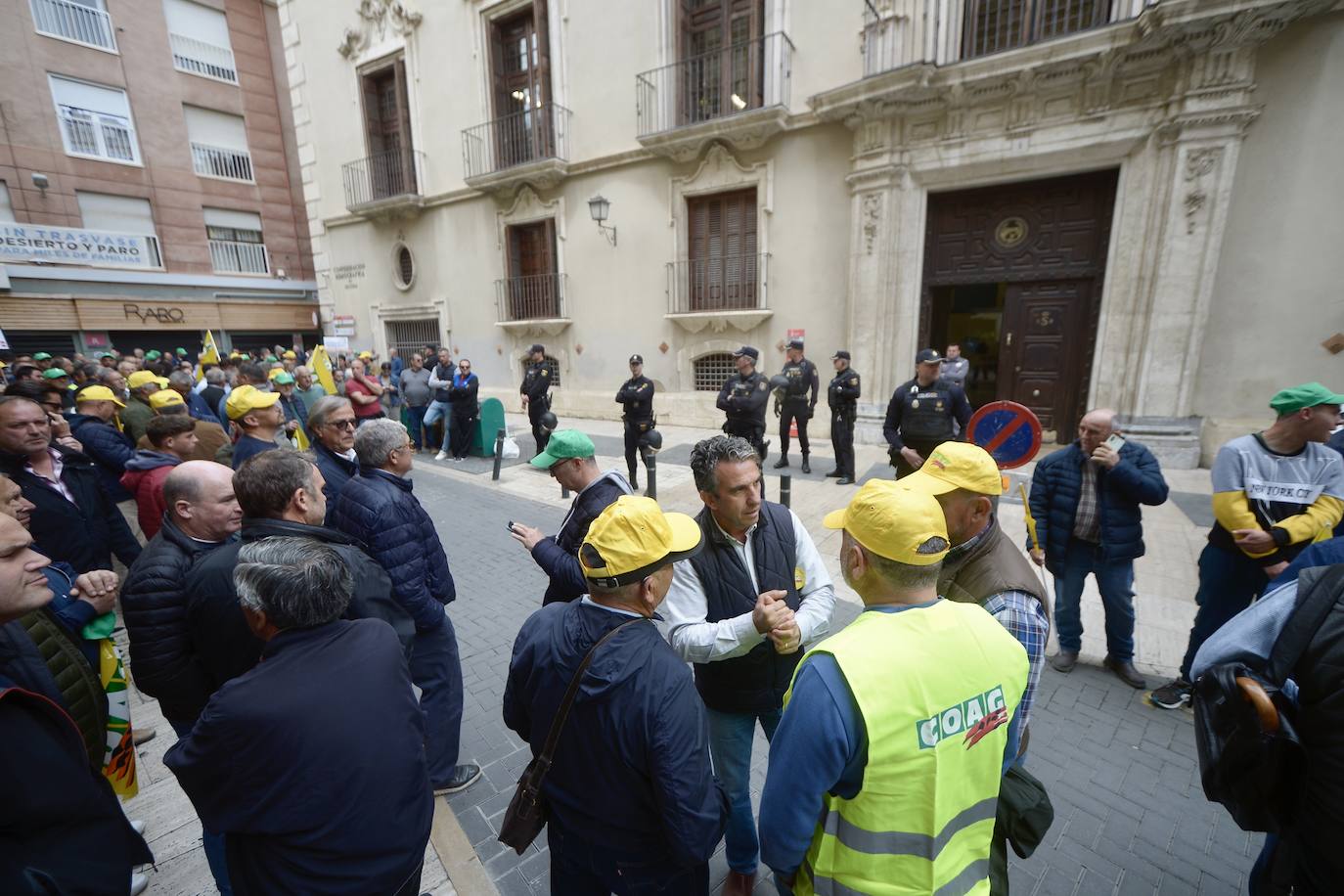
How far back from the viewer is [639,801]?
5.03 ft

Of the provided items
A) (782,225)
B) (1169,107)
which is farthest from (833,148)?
(1169,107)

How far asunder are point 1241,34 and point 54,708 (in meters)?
11.6

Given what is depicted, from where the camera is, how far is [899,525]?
134 cm

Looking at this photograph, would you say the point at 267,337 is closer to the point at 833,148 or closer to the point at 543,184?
the point at 543,184

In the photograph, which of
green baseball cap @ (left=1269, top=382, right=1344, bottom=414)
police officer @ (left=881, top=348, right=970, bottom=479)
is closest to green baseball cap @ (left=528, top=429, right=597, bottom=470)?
green baseball cap @ (left=1269, top=382, right=1344, bottom=414)

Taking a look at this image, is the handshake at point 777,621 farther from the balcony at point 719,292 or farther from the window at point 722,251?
the window at point 722,251

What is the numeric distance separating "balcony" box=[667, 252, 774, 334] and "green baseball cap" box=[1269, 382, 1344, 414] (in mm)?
8426

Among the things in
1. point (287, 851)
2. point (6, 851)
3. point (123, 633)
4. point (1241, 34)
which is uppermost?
point (1241, 34)

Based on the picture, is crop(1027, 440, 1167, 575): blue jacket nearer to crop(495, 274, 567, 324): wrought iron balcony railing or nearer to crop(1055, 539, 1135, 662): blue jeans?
crop(1055, 539, 1135, 662): blue jeans

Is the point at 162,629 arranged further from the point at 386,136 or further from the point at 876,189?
the point at 386,136

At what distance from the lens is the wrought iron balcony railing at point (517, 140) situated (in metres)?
12.9

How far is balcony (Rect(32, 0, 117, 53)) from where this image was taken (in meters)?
16.2

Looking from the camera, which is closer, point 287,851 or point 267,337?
point 287,851

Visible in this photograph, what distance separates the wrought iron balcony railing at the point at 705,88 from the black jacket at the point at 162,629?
440 inches
